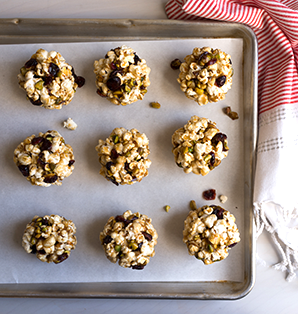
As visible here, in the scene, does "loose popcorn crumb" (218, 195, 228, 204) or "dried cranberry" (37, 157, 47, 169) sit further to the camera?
"loose popcorn crumb" (218, 195, 228, 204)

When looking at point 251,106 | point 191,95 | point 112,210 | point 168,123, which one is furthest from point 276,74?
point 112,210

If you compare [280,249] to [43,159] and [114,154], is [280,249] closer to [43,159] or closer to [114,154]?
[114,154]

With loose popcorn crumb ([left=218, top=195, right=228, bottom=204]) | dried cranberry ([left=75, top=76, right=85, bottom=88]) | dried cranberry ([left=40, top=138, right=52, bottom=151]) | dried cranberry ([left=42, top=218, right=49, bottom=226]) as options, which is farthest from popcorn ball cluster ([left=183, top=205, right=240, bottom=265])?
dried cranberry ([left=75, top=76, right=85, bottom=88])

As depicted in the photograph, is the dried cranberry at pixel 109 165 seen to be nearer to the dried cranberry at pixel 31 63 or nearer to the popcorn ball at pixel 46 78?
the popcorn ball at pixel 46 78

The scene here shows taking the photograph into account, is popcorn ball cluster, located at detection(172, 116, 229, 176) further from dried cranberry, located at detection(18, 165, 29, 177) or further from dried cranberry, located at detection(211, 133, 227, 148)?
dried cranberry, located at detection(18, 165, 29, 177)

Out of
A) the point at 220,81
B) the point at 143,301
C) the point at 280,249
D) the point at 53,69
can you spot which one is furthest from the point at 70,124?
the point at 280,249
